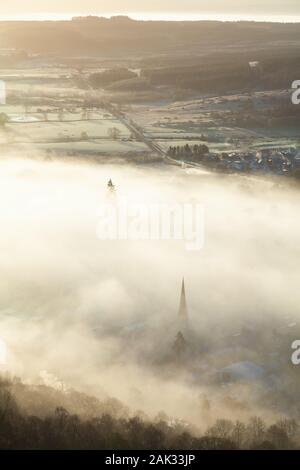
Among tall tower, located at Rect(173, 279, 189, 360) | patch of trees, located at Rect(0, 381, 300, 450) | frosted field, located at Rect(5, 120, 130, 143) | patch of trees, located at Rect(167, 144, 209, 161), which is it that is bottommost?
patch of trees, located at Rect(0, 381, 300, 450)

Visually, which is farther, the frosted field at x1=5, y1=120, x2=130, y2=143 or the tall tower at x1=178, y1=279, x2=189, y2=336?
the frosted field at x1=5, y1=120, x2=130, y2=143

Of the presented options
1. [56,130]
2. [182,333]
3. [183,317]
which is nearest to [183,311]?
[183,317]

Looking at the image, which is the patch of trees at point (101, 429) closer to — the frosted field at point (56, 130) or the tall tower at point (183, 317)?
the tall tower at point (183, 317)

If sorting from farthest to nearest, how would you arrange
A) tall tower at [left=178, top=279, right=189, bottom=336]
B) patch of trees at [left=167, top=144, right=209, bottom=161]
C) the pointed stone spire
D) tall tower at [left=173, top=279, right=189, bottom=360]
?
patch of trees at [left=167, top=144, right=209, bottom=161]
the pointed stone spire
tall tower at [left=178, top=279, right=189, bottom=336]
tall tower at [left=173, top=279, right=189, bottom=360]

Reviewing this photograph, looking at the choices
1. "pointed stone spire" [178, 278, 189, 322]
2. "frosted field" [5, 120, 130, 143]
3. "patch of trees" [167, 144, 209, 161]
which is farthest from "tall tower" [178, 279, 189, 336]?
"frosted field" [5, 120, 130, 143]

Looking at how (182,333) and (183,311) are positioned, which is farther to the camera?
(183,311)

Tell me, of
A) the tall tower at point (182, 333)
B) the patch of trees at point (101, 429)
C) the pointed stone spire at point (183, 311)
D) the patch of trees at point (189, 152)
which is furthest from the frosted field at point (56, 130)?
the patch of trees at point (101, 429)

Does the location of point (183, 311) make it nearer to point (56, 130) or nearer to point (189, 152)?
point (189, 152)

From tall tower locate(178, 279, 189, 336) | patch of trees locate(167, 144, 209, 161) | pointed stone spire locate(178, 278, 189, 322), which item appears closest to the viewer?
tall tower locate(178, 279, 189, 336)

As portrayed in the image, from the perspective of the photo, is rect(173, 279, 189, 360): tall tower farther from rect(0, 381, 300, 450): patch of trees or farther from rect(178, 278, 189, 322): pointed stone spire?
rect(0, 381, 300, 450): patch of trees
